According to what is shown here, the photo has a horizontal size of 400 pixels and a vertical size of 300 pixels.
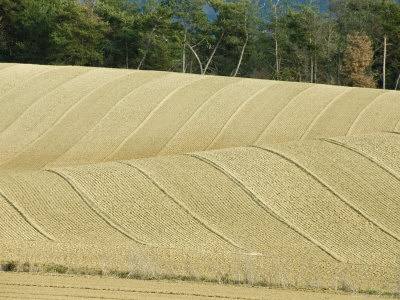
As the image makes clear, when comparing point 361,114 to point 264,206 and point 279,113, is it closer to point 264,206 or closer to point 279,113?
point 279,113

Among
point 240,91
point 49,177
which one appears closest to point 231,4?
point 240,91

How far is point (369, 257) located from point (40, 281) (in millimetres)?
7080

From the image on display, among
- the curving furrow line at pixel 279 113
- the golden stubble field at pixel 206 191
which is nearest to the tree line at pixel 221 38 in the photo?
the curving furrow line at pixel 279 113

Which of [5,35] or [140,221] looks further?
[5,35]

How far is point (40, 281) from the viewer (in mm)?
12766

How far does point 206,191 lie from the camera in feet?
61.7

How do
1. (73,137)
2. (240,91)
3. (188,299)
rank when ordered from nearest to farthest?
1. (188,299)
2. (73,137)
3. (240,91)

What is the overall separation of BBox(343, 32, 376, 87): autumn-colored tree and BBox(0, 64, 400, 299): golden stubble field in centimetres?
3380

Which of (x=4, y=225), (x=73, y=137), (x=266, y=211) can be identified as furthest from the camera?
(x=73, y=137)

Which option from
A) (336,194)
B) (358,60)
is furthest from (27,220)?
(358,60)

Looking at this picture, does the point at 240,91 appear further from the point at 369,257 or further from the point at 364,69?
the point at 364,69

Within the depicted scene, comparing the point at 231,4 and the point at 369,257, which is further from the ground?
the point at 231,4

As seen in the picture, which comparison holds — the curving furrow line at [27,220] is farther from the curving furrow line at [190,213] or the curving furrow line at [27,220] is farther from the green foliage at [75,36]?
the green foliage at [75,36]

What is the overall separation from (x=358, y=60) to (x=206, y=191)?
161ft
